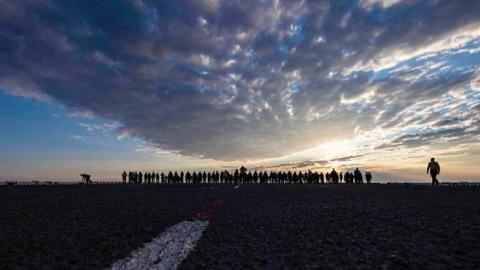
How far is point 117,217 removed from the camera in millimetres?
6055

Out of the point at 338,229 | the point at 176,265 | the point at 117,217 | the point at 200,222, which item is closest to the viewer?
the point at 176,265

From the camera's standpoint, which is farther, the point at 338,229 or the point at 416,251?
the point at 338,229

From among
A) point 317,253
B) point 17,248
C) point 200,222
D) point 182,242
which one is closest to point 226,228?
point 200,222

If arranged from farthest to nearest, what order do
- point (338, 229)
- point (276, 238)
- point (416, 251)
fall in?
point (338, 229), point (276, 238), point (416, 251)

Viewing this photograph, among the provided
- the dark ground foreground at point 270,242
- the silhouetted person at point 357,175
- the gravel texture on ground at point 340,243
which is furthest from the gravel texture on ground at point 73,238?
the silhouetted person at point 357,175

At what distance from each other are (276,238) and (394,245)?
43.2 inches

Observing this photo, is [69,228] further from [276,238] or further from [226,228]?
[276,238]

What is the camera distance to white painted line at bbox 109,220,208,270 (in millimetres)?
3021

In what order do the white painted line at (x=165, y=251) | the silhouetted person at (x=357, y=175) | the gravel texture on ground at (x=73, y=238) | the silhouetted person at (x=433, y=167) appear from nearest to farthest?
the white painted line at (x=165, y=251) → the gravel texture on ground at (x=73, y=238) → the silhouetted person at (x=433, y=167) → the silhouetted person at (x=357, y=175)

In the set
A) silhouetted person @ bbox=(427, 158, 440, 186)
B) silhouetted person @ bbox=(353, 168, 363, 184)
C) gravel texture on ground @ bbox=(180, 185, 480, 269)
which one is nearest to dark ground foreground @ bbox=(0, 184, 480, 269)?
gravel texture on ground @ bbox=(180, 185, 480, 269)

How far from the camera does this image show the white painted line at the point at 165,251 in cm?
302

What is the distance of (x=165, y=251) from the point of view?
348cm

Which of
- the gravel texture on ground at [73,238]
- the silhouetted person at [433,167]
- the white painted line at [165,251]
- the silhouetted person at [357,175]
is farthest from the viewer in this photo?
the silhouetted person at [357,175]

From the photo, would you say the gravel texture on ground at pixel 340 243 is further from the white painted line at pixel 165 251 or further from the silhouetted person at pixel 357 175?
the silhouetted person at pixel 357 175
